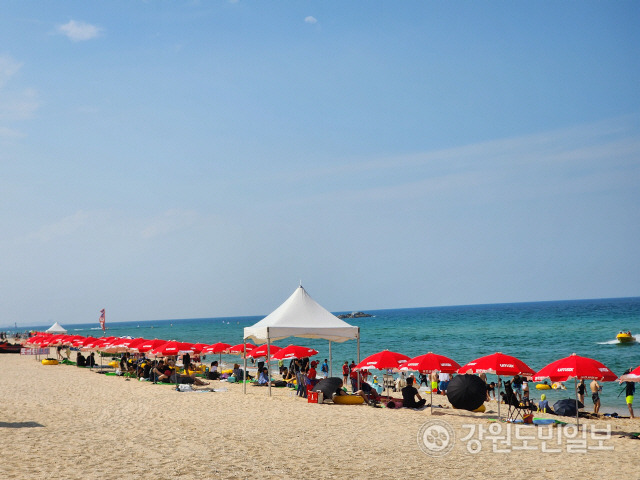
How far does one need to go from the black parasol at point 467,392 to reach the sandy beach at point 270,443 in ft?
1.11

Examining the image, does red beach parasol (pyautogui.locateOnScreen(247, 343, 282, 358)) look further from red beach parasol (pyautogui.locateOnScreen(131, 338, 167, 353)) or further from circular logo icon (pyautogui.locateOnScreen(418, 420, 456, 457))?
circular logo icon (pyautogui.locateOnScreen(418, 420, 456, 457))

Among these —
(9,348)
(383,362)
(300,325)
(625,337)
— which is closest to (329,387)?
(383,362)

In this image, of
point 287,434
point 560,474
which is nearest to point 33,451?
point 287,434

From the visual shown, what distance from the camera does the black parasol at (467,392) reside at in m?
17.5

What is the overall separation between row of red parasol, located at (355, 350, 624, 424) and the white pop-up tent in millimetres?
1886

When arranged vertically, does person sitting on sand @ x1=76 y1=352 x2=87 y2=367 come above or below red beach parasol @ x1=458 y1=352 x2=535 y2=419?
below

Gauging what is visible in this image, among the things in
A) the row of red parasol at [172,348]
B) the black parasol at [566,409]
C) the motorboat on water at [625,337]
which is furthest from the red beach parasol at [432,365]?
the motorboat on water at [625,337]

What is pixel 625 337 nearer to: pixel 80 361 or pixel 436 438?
pixel 80 361

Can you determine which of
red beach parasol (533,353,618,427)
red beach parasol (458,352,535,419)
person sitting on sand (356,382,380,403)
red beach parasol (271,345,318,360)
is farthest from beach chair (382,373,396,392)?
red beach parasol (533,353,618,427)

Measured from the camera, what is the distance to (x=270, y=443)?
12.1 metres

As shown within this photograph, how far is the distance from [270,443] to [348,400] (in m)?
6.86

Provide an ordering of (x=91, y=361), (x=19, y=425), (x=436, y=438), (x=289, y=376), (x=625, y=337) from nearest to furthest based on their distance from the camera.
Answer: (x=436, y=438) < (x=19, y=425) < (x=289, y=376) < (x=91, y=361) < (x=625, y=337)

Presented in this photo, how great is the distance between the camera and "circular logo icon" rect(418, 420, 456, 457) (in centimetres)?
1191

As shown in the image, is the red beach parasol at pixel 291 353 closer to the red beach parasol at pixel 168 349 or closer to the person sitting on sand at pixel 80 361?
the red beach parasol at pixel 168 349
